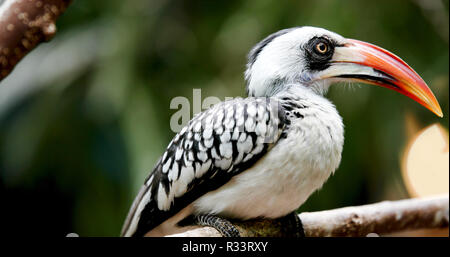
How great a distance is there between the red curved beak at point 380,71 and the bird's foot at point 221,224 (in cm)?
49

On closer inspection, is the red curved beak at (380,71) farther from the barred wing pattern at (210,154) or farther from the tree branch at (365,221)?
the tree branch at (365,221)

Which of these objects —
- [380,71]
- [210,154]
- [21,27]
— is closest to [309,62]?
[380,71]

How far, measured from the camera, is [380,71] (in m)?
1.16

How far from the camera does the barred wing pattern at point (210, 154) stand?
1.12 m

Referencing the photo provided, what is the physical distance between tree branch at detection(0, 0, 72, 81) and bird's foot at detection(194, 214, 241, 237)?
623 mm

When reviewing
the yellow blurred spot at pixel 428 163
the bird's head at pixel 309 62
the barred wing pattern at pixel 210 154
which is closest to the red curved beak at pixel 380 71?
the bird's head at pixel 309 62

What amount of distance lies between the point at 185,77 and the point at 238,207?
122 cm

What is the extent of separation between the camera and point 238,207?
1.14m

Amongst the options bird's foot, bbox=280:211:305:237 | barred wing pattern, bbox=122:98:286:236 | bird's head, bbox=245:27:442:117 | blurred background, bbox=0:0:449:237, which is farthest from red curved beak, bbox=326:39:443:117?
blurred background, bbox=0:0:449:237

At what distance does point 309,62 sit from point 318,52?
0.04 m

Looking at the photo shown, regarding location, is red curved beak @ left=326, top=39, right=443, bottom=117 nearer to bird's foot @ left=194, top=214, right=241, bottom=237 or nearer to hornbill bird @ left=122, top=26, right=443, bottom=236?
hornbill bird @ left=122, top=26, right=443, bottom=236

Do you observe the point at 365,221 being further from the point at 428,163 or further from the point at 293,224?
the point at 428,163
